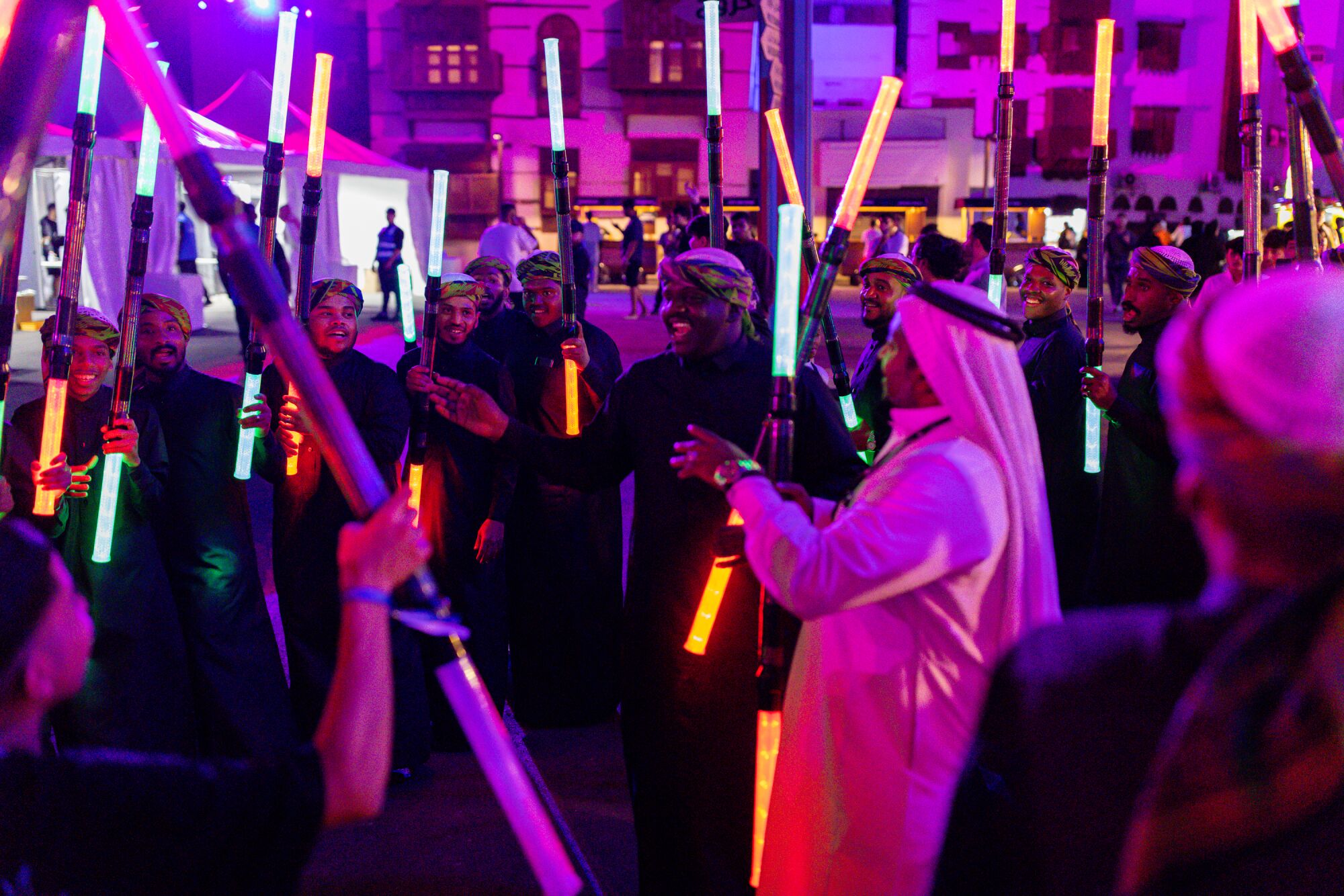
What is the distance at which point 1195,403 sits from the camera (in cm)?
111

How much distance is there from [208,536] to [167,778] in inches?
99.3

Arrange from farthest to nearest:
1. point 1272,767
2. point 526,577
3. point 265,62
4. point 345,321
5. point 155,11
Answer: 1. point 265,62
2. point 155,11
3. point 526,577
4. point 345,321
5. point 1272,767

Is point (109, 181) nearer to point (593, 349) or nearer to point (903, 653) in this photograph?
point (593, 349)

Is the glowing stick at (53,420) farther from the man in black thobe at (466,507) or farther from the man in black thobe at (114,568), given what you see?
the man in black thobe at (466,507)

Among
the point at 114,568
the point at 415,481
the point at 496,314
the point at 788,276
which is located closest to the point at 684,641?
the point at 788,276

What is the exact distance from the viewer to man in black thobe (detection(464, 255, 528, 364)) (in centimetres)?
484

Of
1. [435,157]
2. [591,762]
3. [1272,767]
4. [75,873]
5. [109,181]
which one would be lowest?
[591,762]

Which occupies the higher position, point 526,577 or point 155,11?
point 155,11

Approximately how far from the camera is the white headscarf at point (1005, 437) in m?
1.97

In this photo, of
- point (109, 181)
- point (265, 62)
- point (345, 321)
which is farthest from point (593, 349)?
point (265, 62)

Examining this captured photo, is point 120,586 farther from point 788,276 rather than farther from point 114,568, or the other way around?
point 788,276

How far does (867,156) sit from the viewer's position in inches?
96.1

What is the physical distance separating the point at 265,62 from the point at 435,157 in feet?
29.6

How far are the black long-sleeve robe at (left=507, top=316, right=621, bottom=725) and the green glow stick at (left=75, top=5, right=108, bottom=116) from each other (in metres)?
2.15
